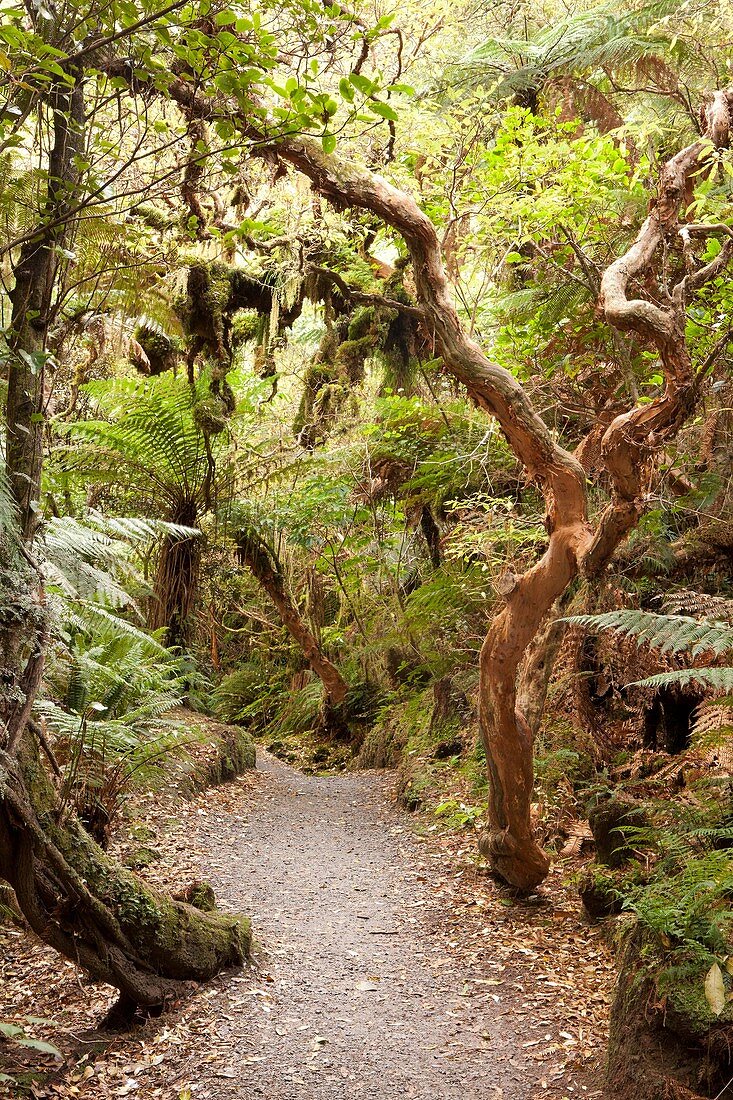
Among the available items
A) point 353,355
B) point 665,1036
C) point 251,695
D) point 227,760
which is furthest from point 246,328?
point 665,1036

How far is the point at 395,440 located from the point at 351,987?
19.3ft

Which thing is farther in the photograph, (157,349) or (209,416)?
(157,349)

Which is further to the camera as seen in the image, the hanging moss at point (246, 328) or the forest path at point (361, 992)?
the hanging moss at point (246, 328)

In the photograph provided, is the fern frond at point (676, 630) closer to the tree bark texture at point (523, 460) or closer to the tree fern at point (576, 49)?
the tree bark texture at point (523, 460)

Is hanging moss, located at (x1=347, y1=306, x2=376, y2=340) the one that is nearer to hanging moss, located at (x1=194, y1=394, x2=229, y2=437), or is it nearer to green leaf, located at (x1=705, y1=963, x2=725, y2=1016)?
hanging moss, located at (x1=194, y1=394, x2=229, y2=437)

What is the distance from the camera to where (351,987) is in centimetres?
369

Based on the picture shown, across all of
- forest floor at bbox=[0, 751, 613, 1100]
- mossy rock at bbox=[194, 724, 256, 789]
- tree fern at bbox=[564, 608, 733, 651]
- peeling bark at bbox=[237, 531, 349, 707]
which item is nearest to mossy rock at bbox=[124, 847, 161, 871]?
forest floor at bbox=[0, 751, 613, 1100]

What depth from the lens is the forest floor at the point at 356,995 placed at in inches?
115

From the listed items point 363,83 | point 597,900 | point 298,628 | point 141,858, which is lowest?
point 141,858

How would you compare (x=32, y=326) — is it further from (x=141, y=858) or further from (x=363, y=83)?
(x=141, y=858)

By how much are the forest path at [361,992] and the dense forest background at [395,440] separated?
0.42m

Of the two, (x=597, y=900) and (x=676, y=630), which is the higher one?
(x=676, y=630)

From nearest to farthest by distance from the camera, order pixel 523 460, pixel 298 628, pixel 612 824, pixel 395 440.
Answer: pixel 612 824 < pixel 523 460 < pixel 395 440 < pixel 298 628

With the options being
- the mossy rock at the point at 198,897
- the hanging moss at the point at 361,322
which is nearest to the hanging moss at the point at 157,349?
the hanging moss at the point at 361,322
